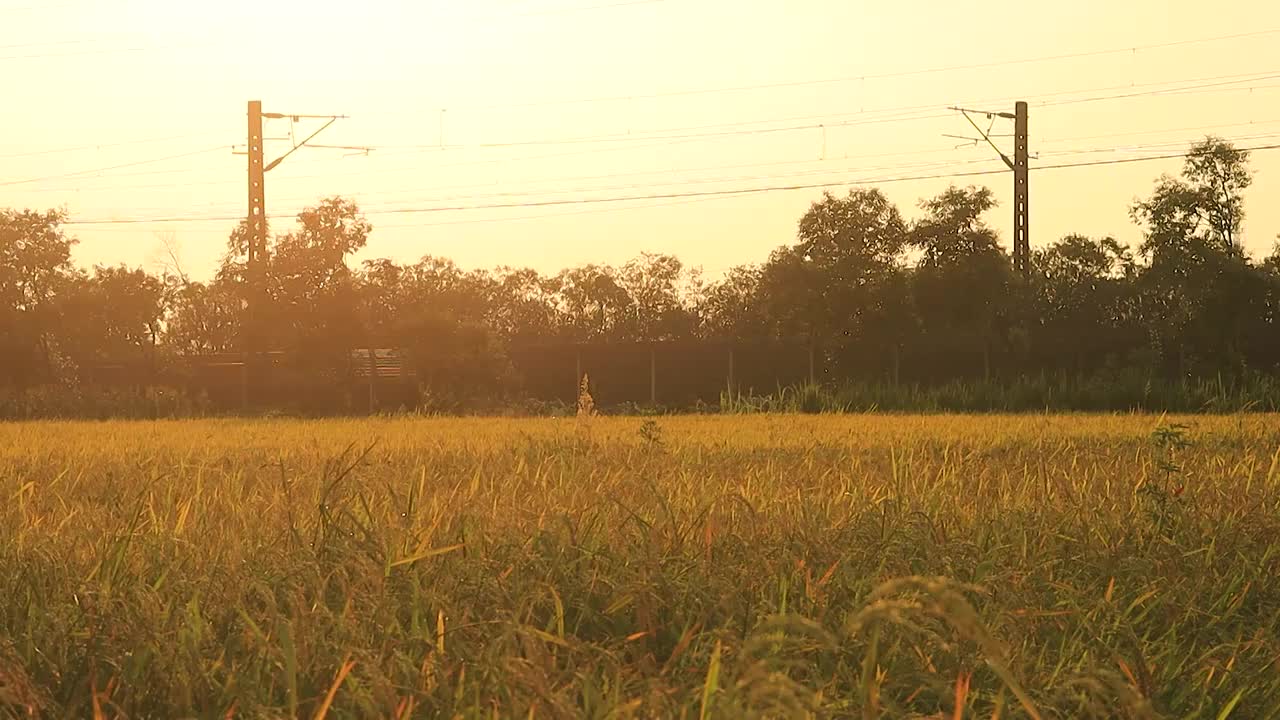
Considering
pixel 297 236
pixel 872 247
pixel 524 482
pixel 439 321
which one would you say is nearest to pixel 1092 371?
pixel 872 247

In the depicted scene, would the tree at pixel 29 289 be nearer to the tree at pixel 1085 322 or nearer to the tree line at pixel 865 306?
the tree line at pixel 865 306

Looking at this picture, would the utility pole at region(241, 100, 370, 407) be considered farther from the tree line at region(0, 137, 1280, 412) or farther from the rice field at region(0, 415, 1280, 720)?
the rice field at region(0, 415, 1280, 720)

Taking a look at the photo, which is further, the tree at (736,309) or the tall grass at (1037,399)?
the tree at (736,309)

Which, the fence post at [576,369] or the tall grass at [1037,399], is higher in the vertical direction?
the fence post at [576,369]

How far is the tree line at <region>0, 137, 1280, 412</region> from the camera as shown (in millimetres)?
29266

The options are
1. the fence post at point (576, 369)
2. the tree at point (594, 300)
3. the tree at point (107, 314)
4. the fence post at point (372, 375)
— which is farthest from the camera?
the tree at point (594, 300)

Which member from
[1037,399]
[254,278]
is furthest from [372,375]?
[1037,399]

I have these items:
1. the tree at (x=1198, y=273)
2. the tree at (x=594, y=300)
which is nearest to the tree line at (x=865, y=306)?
the tree at (x=1198, y=273)

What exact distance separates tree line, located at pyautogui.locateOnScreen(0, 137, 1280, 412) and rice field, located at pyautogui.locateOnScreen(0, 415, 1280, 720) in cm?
2218

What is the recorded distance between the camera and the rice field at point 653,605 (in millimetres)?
2746

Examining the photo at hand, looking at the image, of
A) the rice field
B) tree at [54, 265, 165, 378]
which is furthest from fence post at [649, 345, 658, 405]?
the rice field

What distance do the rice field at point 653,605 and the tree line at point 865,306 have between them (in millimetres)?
22175

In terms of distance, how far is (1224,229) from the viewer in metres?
A: 32.7

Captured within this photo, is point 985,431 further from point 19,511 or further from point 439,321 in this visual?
point 439,321
